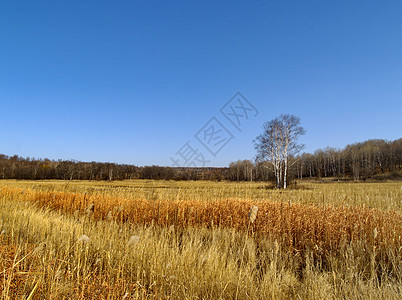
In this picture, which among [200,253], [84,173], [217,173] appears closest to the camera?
[200,253]

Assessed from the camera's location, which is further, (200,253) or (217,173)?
(217,173)

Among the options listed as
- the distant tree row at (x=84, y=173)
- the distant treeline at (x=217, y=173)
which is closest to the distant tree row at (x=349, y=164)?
the distant treeline at (x=217, y=173)

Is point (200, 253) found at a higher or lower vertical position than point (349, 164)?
lower

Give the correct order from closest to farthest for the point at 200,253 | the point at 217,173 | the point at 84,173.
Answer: the point at 200,253, the point at 84,173, the point at 217,173

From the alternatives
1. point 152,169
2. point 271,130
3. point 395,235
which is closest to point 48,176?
point 152,169

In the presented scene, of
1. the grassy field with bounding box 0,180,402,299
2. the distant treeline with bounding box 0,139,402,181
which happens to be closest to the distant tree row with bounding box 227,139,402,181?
the distant treeline with bounding box 0,139,402,181

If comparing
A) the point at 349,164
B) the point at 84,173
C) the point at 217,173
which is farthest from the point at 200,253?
the point at 349,164

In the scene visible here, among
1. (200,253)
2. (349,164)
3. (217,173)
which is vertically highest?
(349,164)

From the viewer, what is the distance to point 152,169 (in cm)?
7456

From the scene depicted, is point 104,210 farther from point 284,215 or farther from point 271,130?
point 271,130

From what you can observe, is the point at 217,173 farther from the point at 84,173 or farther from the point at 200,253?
the point at 200,253

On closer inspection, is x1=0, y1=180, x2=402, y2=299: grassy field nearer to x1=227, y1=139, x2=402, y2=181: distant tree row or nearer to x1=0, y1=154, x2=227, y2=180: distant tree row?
x1=227, y1=139, x2=402, y2=181: distant tree row

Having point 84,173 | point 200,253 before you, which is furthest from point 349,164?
point 84,173

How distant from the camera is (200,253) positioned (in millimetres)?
3650
